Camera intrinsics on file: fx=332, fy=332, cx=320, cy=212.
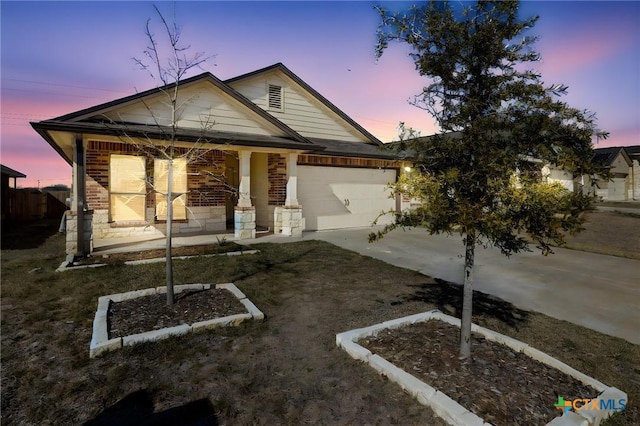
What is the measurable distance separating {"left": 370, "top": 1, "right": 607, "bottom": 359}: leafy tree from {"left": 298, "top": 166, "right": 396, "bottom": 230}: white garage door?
1038cm

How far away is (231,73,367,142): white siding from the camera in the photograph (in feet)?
49.6

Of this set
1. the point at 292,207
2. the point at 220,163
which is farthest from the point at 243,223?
the point at 220,163

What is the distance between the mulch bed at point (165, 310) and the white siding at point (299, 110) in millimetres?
11521

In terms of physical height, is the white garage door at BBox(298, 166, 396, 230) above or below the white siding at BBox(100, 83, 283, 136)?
below

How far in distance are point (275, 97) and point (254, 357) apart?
13.9 meters

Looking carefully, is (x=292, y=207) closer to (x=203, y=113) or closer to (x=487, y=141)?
(x=203, y=113)

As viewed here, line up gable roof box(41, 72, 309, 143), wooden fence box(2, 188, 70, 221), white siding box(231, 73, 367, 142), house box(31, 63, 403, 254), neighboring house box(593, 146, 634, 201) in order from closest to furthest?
gable roof box(41, 72, 309, 143) < house box(31, 63, 403, 254) < white siding box(231, 73, 367, 142) < wooden fence box(2, 188, 70, 221) < neighboring house box(593, 146, 634, 201)

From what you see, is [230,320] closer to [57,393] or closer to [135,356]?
[135,356]

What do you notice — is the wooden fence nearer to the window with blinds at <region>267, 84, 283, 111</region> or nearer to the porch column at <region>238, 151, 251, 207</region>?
the window with blinds at <region>267, 84, 283, 111</region>

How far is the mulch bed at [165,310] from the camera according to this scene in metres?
4.39

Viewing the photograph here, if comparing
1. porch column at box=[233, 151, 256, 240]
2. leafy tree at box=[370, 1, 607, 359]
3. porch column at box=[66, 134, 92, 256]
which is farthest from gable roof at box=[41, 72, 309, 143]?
leafy tree at box=[370, 1, 607, 359]

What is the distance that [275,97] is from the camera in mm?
15664

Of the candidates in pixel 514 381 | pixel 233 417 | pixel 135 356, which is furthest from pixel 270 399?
pixel 514 381
